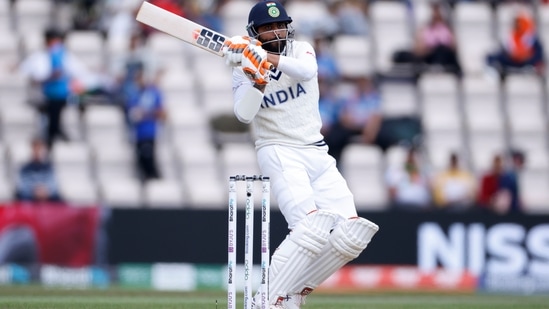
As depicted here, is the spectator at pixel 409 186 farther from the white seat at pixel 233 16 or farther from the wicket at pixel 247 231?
the wicket at pixel 247 231

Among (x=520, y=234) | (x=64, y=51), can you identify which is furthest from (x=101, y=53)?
(x=520, y=234)

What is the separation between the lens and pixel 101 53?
41.2 ft

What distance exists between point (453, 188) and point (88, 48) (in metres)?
3.76

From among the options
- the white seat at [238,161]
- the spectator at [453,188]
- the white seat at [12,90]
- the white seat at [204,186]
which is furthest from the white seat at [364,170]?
the white seat at [12,90]

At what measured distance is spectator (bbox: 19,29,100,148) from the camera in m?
11.7

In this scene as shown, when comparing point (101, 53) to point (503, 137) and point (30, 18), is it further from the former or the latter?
point (503, 137)

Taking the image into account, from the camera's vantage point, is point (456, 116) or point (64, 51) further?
point (456, 116)

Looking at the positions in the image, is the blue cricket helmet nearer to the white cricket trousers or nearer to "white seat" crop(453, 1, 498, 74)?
the white cricket trousers

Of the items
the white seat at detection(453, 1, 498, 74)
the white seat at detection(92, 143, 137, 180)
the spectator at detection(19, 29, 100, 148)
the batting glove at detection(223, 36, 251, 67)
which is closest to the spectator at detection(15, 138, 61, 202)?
the spectator at detection(19, 29, 100, 148)

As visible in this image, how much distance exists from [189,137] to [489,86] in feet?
9.85

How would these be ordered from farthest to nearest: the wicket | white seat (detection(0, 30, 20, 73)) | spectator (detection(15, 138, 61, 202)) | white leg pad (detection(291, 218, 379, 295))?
white seat (detection(0, 30, 20, 73)) < spectator (detection(15, 138, 61, 202)) < white leg pad (detection(291, 218, 379, 295)) < the wicket

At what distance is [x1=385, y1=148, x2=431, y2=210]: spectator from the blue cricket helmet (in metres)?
A: 5.30

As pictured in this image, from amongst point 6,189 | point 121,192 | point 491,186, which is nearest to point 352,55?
point 491,186

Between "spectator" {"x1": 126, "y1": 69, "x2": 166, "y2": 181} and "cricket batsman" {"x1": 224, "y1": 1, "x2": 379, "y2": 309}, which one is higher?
"spectator" {"x1": 126, "y1": 69, "x2": 166, "y2": 181}
